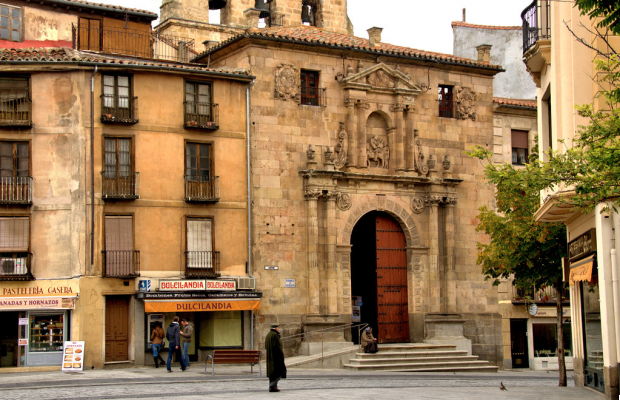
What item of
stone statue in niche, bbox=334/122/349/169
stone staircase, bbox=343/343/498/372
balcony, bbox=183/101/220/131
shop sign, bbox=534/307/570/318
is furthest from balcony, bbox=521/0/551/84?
shop sign, bbox=534/307/570/318

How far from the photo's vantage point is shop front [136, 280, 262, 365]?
32.2 metres

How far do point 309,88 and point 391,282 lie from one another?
27.2 feet

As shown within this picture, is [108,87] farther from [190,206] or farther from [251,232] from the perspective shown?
[251,232]

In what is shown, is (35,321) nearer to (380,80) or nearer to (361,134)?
(361,134)

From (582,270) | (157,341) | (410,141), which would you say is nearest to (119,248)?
(157,341)

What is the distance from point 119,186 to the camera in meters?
32.7

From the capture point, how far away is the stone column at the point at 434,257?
3800 cm

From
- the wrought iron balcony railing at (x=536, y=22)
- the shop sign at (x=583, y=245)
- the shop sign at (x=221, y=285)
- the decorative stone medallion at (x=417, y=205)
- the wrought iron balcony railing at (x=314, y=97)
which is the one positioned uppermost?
the wrought iron balcony railing at (x=314, y=97)

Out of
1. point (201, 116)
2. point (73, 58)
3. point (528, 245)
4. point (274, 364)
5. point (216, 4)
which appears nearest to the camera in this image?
point (274, 364)

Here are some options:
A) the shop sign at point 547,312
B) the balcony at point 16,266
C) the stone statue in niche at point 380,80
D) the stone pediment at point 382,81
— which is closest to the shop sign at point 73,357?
the balcony at point 16,266

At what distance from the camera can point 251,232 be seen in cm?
3459

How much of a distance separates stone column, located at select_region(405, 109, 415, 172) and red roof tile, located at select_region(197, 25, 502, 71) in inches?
98.5

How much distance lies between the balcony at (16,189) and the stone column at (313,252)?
1007 centimetres

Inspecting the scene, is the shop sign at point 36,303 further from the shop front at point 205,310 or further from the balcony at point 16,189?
the balcony at point 16,189
